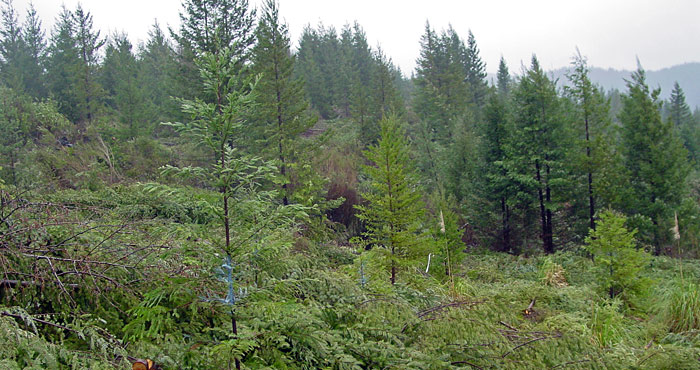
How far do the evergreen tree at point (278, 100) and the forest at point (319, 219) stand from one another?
0.10 meters

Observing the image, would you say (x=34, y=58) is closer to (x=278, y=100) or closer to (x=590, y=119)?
(x=278, y=100)

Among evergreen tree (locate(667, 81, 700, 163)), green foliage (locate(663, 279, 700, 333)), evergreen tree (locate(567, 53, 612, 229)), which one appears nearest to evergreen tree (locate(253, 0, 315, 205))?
green foliage (locate(663, 279, 700, 333))

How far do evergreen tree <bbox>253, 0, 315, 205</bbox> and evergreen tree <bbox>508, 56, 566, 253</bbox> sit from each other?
9284 millimetres

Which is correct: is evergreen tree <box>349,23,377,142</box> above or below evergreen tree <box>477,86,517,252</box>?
above

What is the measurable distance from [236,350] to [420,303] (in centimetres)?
342

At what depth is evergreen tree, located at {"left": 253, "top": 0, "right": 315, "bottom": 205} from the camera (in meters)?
14.1

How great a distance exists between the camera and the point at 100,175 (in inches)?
662

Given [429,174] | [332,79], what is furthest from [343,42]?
[429,174]

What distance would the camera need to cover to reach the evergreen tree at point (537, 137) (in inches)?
698

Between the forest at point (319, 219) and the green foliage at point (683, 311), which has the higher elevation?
the forest at point (319, 219)

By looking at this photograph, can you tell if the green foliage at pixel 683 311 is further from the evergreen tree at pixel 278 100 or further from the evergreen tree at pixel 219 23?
the evergreen tree at pixel 219 23

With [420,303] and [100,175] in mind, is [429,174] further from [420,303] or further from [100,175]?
[420,303]

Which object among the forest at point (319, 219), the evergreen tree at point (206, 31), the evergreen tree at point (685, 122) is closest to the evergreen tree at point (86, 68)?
the forest at point (319, 219)

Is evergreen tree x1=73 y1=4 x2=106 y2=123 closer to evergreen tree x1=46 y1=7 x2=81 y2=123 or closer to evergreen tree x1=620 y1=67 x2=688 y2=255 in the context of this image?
evergreen tree x1=46 y1=7 x2=81 y2=123
